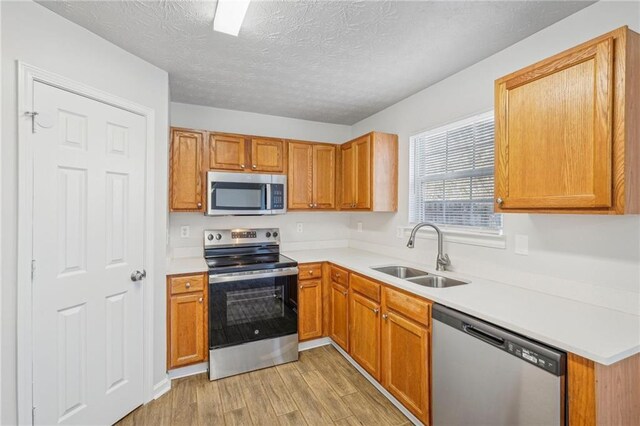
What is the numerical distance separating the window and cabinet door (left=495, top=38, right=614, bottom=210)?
0.48 metres

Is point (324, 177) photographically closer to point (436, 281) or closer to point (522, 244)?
point (436, 281)

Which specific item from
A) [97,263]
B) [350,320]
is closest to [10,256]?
[97,263]

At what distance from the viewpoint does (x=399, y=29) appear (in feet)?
5.85

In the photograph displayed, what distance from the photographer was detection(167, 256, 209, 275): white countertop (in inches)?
96.6

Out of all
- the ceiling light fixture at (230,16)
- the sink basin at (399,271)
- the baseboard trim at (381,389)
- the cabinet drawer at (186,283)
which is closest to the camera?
the ceiling light fixture at (230,16)

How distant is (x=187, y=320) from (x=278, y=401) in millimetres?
974

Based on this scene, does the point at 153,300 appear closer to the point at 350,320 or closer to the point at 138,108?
the point at 138,108

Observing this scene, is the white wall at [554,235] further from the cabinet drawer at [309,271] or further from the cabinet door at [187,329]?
the cabinet door at [187,329]

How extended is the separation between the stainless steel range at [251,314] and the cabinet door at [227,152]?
0.94 meters

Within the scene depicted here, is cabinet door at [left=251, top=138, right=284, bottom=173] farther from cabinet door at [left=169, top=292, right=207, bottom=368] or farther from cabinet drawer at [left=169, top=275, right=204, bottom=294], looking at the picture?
cabinet door at [left=169, top=292, right=207, bottom=368]

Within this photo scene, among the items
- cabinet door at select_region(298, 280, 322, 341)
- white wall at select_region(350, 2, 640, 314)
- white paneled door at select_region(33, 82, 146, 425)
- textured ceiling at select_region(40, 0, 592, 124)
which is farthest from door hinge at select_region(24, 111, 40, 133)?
white wall at select_region(350, 2, 640, 314)

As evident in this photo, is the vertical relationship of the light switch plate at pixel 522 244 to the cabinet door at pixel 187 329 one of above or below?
above

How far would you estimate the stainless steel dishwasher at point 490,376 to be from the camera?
122 cm

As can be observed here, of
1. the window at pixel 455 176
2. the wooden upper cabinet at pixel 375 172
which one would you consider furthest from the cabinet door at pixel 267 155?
the window at pixel 455 176
